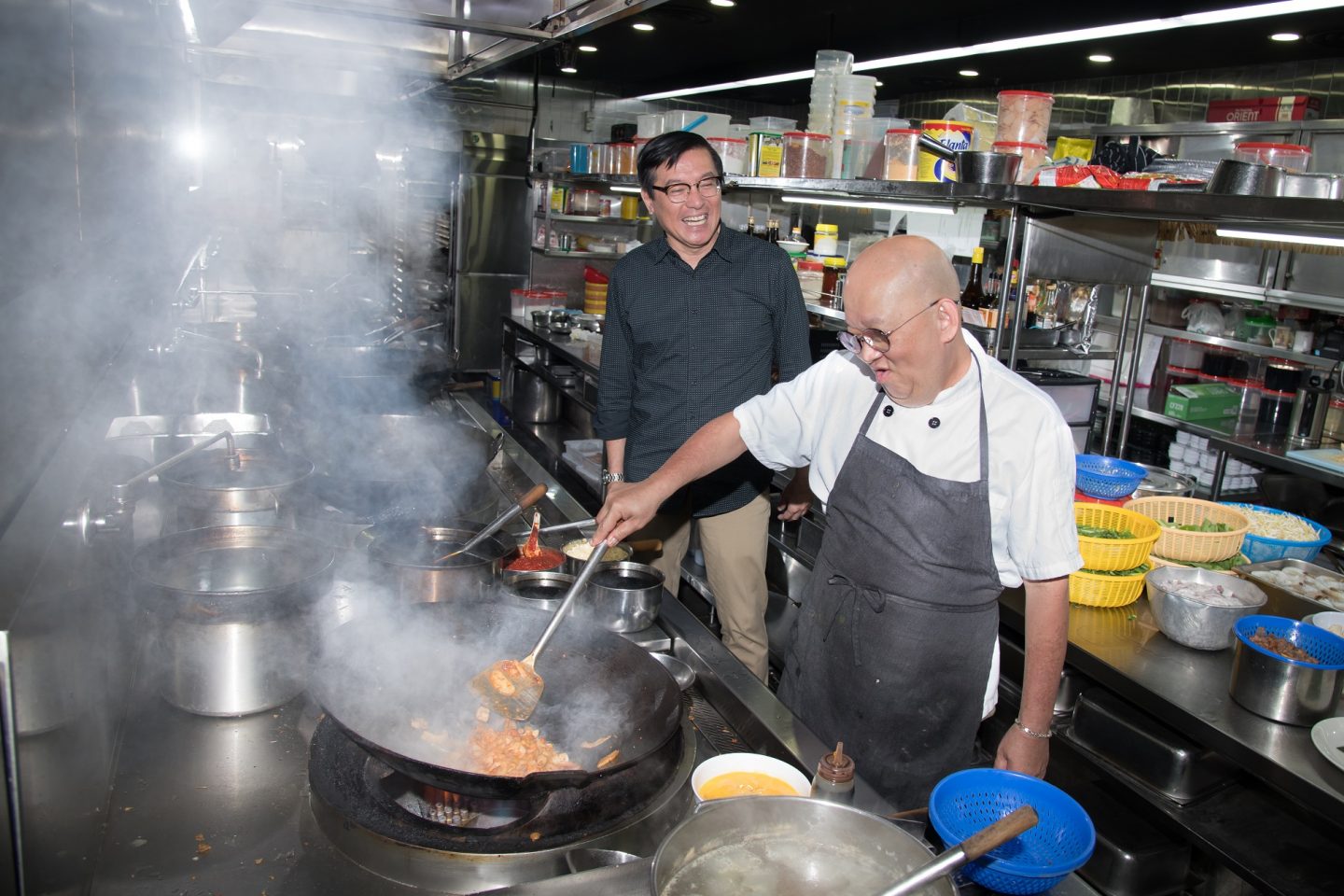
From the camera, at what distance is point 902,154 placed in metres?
3.56

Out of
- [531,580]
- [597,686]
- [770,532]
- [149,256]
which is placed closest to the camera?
[597,686]

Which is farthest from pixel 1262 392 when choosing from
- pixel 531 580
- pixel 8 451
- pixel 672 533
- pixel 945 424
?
pixel 8 451

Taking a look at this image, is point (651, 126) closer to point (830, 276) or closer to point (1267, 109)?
point (830, 276)

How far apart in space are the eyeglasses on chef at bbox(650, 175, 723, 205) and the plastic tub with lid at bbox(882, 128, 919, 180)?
799 millimetres

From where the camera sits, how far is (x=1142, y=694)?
2.36 metres

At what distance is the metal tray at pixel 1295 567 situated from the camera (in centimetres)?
272

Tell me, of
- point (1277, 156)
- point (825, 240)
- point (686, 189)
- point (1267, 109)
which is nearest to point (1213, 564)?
point (1277, 156)

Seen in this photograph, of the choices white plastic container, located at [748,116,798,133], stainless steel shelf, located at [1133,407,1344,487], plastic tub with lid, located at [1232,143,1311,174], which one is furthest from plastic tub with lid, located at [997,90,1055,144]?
stainless steel shelf, located at [1133,407,1344,487]

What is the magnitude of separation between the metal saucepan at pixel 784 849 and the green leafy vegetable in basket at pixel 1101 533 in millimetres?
Result: 1875

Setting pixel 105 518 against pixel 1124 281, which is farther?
pixel 1124 281

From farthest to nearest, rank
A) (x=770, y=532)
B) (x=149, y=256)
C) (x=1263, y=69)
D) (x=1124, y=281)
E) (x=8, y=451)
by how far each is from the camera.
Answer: (x=1263, y=69) → (x=770, y=532) → (x=1124, y=281) → (x=149, y=256) → (x=8, y=451)

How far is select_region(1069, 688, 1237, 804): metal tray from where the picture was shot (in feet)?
8.02

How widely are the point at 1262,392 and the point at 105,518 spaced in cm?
677

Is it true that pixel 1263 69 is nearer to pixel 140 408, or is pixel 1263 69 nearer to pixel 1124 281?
pixel 1124 281
